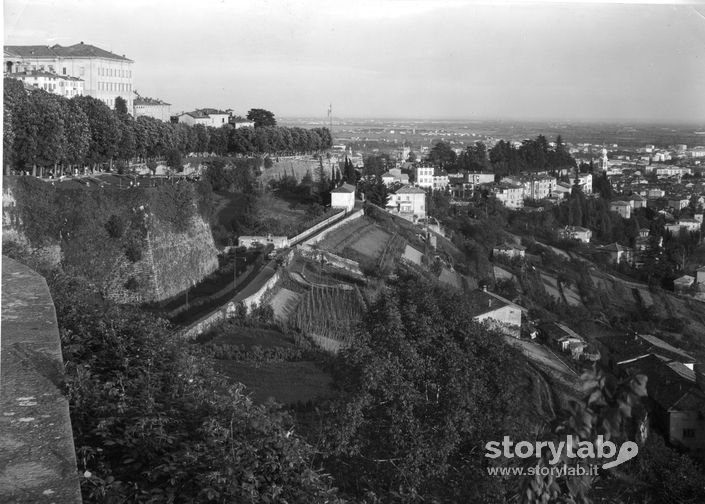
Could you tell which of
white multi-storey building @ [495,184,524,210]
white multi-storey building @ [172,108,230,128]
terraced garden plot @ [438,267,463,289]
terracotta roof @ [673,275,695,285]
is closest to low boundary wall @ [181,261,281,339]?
terraced garden plot @ [438,267,463,289]

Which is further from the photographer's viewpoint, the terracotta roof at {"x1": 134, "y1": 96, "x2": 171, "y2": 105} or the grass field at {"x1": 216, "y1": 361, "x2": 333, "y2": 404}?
the terracotta roof at {"x1": 134, "y1": 96, "x2": 171, "y2": 105}

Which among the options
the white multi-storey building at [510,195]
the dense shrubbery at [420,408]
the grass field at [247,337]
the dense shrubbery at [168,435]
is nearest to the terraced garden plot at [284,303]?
the grass field at [247,337]

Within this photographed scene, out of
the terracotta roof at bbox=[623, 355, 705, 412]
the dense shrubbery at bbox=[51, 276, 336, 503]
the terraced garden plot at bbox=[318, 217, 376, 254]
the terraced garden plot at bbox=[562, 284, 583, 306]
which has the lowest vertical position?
the terraced garden plot at bbox=[562, 284, 583, 306]

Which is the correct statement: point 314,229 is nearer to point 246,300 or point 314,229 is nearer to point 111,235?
point 111,235

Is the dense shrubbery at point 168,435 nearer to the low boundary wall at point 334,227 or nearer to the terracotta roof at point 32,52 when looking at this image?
the low boundary wall at point 334,227

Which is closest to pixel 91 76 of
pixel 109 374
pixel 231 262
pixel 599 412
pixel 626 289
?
pixel 231 262

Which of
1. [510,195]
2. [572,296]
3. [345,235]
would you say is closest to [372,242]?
[345,235]

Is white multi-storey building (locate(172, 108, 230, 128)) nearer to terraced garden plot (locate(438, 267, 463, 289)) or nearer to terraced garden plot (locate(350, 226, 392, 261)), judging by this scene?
terraced garden plot (locate(350, 226, 392, 261))
